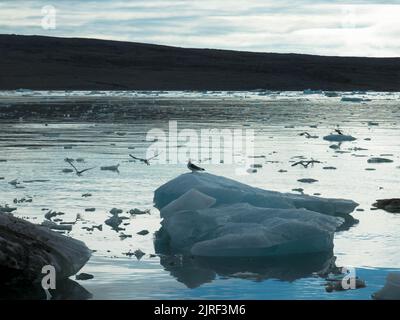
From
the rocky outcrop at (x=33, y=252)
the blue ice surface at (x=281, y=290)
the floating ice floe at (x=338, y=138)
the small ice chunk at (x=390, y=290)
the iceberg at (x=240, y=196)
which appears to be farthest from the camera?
the floating ice floe at (x=338, y=138)

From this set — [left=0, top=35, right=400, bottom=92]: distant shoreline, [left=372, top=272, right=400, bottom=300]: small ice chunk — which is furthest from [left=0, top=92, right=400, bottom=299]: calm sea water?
[left=0, top=35, right=400, bottom=92]: distant shoreline

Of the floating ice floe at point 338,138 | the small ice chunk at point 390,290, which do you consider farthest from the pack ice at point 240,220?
the floating ice floe at point 338,138

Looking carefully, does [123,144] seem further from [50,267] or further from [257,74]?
[257,74]

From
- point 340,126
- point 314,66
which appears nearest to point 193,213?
point 340,126

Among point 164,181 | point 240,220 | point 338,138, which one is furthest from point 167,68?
point 240,220

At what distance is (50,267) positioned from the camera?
20.9ft

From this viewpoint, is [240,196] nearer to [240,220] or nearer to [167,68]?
[240,220]

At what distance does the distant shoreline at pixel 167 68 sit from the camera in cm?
6400

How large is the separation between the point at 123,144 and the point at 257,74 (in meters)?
55.5

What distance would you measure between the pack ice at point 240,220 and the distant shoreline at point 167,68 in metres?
50.3

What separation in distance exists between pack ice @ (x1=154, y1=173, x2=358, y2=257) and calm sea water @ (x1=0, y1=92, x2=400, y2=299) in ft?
0.86

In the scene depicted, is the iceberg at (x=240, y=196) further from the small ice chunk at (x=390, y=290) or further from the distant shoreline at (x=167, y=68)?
the distant shoreline at (x=167, y=68)

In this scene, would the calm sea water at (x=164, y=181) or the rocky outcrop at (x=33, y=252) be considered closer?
the rocky outcrop at (x=33, y=252)

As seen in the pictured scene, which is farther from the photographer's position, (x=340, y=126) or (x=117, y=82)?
(x=117, y=82)
